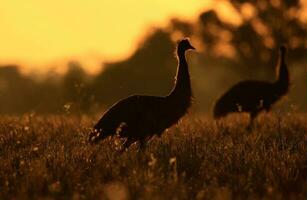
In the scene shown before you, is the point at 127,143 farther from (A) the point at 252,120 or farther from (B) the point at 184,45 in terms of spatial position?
(A) the point at 252,120

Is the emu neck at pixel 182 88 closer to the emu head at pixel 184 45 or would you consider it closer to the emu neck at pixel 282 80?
the emu head at pixel 184 45

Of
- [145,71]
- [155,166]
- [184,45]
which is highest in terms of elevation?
[145,71]

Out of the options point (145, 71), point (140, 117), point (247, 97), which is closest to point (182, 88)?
point (140, 117)

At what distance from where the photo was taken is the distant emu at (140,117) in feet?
41.7

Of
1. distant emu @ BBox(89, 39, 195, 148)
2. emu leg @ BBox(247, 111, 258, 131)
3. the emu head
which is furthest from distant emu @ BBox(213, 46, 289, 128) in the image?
distant emu @ BBox(89, 39, 195, 148)

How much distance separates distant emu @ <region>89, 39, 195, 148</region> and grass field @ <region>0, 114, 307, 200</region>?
0.20m

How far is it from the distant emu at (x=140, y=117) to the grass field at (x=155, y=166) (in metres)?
0.20

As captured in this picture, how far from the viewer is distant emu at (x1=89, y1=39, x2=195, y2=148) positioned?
1272cm

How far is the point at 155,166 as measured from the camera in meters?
10.9

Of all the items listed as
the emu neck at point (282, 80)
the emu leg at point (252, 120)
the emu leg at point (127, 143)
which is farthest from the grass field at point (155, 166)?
the emu neck at point (282, 80)

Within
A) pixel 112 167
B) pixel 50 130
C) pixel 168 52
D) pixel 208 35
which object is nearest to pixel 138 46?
pixel 168 52

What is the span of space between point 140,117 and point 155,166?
2.11 metres

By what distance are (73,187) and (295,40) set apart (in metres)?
41.6

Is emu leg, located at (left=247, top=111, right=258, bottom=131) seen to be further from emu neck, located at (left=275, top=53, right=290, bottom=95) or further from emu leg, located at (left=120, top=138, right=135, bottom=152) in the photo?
emu leg, located at (left=120, top=138, right=135, bottom=152)
